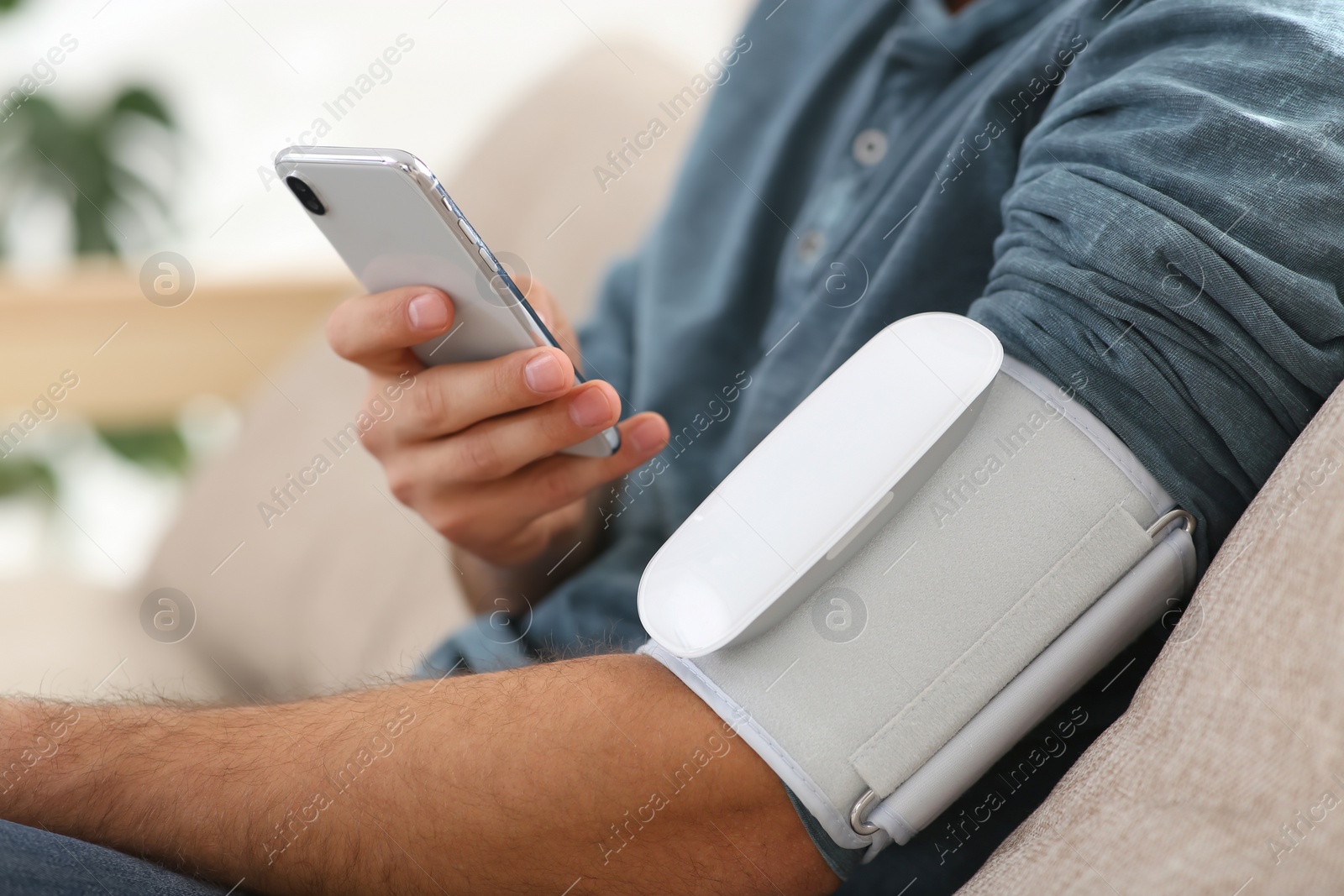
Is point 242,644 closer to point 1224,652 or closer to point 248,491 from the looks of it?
point 248,491

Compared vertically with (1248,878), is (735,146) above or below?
above

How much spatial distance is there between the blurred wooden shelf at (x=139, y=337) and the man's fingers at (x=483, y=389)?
88cm

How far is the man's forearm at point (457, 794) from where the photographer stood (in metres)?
0.45

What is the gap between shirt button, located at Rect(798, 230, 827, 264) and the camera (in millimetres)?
752

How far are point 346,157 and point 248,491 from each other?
712 millimetres

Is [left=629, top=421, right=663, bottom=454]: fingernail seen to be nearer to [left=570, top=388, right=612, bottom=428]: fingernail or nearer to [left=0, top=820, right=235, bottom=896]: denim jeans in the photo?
[left=570, top=388, right=612, bottom=428]: fingernail

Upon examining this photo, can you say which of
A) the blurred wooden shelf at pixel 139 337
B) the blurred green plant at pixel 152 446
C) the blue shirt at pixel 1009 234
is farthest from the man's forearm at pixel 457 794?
the blurred green plant at pixel 152 446

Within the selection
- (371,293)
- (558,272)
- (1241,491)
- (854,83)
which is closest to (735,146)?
(854,83)

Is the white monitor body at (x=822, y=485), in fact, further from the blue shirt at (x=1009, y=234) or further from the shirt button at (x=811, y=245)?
the shirt button at (x=811, y=245)

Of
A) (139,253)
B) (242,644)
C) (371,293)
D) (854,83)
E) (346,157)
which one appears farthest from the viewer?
(139,253)

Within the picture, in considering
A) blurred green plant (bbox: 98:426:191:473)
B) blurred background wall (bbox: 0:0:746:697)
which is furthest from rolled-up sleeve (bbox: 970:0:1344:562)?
blurred green plant (bbox: 98:426:191:473)

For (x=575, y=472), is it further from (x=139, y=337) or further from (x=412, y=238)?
(x=139, y=337)

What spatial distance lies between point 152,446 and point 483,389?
1.40m

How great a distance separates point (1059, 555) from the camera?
428 millimetres
